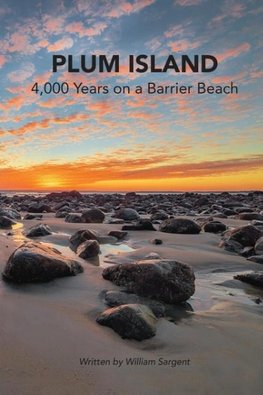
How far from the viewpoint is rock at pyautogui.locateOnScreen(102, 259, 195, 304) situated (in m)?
2.95

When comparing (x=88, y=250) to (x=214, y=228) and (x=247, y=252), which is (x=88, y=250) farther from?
(x=214, y=228)

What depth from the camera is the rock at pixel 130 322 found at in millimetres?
2242

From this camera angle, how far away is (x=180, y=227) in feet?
23.2

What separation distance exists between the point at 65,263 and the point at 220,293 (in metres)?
1.45

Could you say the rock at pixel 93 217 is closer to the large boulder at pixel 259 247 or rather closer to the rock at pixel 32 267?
Answer: the large boulder at pixel 259 247

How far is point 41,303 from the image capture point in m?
2.77

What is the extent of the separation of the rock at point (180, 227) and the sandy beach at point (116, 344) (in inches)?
129

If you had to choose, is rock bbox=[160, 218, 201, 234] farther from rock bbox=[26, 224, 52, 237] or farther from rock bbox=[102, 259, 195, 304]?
rock bbox=[102, 259, 195, 304]

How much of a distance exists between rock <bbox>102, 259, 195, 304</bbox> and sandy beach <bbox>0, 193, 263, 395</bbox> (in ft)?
0.43

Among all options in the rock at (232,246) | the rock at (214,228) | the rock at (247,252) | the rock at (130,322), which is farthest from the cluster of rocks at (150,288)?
the rock at (214,228)

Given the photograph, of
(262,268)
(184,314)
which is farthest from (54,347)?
(262,268)

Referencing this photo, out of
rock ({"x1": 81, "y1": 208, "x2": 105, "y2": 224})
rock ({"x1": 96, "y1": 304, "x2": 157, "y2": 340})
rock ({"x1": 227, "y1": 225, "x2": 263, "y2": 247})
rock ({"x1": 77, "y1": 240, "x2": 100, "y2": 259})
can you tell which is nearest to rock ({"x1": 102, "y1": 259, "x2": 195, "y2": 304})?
rock ({"x1": 96, "y1": 304, "x2": 157, "y2": 340})

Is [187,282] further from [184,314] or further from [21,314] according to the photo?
[21,314]

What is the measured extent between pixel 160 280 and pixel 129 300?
0.31 meters
